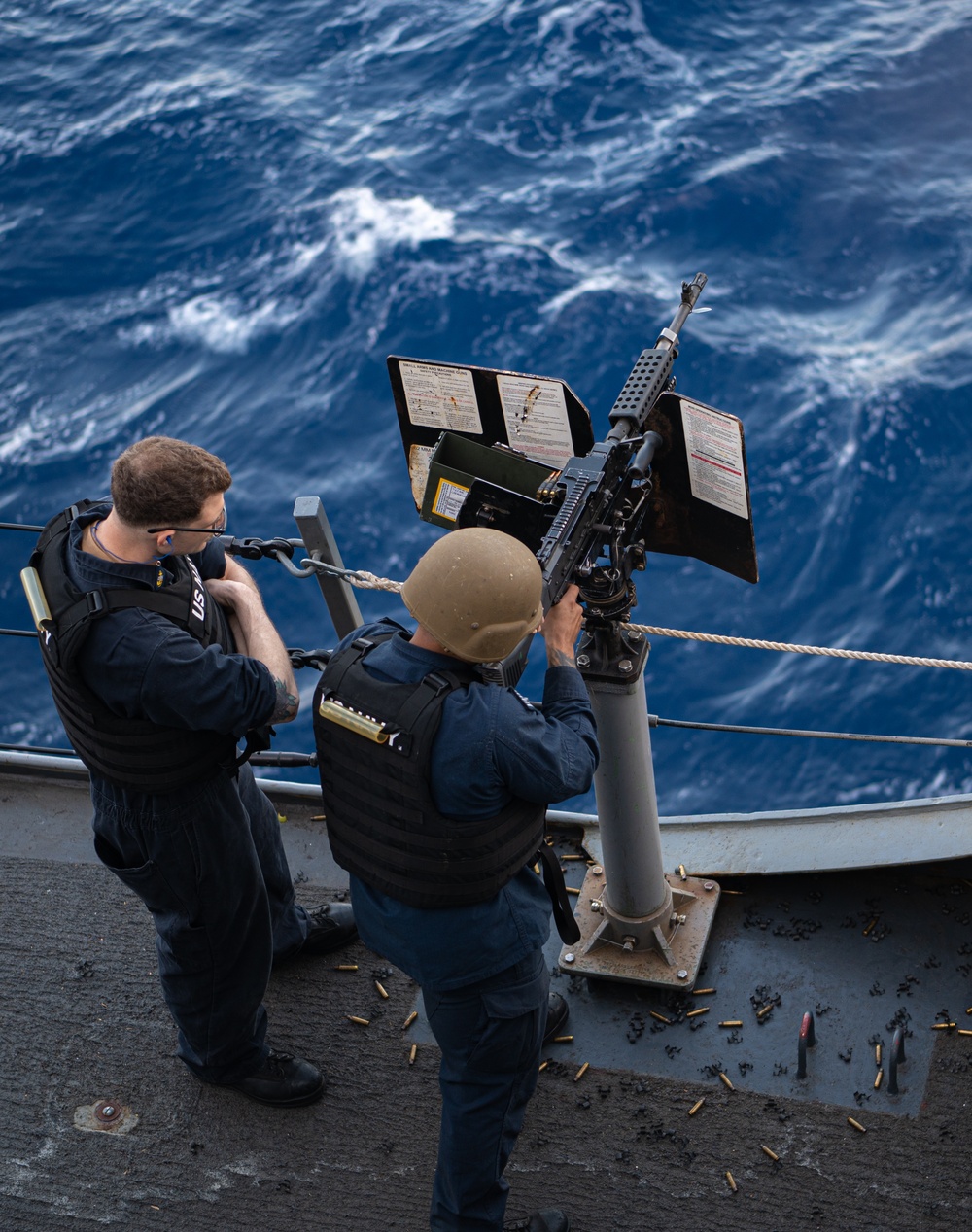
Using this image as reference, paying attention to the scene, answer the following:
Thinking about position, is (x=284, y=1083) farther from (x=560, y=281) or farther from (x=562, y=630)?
(x=560, y=281)

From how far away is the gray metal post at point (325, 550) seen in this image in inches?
154

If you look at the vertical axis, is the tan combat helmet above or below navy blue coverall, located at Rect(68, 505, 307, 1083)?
above

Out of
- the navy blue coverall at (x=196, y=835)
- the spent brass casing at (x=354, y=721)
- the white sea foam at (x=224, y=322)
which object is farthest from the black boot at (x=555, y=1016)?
the white sea foam at (x=224, y=322)

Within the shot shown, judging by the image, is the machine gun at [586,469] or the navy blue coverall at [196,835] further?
the machine gun at [586,469]

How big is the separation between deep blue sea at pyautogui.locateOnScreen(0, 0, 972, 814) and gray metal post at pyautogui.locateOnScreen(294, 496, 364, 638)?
571cm

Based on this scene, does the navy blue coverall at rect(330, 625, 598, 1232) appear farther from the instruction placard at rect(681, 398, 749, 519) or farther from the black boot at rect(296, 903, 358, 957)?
the black boot at rect(296, 903, 358, 957)

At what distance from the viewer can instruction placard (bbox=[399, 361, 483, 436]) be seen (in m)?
3.62

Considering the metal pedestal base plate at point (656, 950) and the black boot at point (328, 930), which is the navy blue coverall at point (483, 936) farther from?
the black boot at point (328, 930)

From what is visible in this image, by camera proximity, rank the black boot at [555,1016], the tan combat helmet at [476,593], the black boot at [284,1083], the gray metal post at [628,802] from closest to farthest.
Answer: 1. the tan combat helmet at [476,593]
2. the gray metal post at [628,802]
3. the black boot at [284,1083]
4. the black boot at [555,1016]

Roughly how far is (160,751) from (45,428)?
35.2 feet

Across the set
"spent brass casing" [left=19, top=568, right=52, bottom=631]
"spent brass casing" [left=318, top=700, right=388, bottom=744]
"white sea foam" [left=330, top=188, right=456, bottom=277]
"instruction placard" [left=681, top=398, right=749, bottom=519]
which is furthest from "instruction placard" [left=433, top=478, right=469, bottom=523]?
"white sea foam" [left=330, top=188, right=456, bottom=277]

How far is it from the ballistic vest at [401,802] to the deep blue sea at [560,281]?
6.80 m

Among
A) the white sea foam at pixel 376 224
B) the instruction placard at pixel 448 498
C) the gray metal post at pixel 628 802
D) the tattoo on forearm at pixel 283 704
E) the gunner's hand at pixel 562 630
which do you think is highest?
the instruction placard at pixel 448 498

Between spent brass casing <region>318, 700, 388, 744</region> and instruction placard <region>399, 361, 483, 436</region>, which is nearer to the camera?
spent brass casing <region>318, 700, 388, 744</region>
